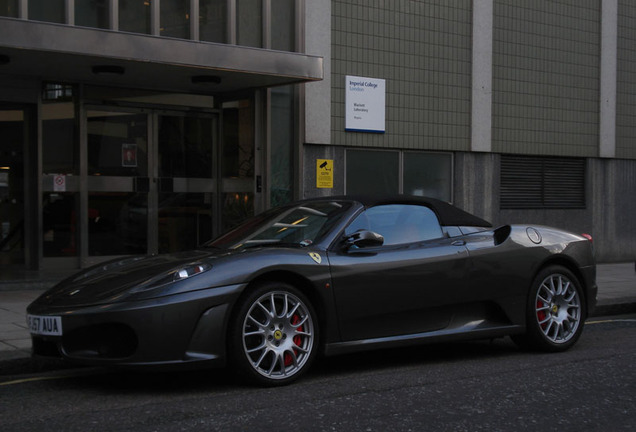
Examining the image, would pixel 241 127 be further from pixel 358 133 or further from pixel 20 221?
pixel 20 221

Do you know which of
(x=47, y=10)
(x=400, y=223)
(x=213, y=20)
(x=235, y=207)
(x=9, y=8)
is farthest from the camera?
(x=235, y=207)

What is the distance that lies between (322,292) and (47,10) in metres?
7.24

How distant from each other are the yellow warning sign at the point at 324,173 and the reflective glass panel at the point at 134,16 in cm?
358

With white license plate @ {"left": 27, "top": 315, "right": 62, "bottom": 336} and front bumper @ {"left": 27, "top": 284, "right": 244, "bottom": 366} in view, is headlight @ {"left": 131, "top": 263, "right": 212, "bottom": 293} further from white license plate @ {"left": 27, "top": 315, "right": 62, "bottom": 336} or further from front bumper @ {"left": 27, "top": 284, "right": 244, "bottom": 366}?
white license plate @ {"left": 27, "top": 315, "right": 62, "bottom": 336}

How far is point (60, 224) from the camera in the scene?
11.7 m

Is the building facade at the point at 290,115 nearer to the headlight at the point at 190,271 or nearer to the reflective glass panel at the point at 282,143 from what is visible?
the reflective glass panel at the point at 282,143

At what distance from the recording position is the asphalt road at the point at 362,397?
4359 mm

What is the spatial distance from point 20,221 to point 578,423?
Answer: 9303 millimetres

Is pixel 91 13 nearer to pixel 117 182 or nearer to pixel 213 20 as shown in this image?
pixel 213 20

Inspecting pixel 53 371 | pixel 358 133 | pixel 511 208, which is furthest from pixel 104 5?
pixel 511 208

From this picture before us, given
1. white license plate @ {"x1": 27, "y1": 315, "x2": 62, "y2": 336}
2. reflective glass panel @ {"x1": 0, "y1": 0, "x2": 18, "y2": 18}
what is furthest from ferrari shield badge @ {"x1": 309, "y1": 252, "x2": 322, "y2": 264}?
reflective glass panel @ {"x1": 0, "y1": 0, "x2": 18, "y2": 18}

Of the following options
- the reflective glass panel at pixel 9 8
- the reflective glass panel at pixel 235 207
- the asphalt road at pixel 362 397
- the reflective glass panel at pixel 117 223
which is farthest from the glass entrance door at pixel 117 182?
the asphalt road at pixel 362 397

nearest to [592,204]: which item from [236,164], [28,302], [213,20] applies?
[236,164]

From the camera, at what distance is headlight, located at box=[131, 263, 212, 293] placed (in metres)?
4.96
